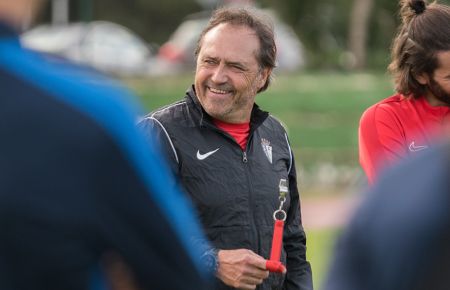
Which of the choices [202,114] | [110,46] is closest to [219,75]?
[202,114]

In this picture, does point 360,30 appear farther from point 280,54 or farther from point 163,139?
point 163,139

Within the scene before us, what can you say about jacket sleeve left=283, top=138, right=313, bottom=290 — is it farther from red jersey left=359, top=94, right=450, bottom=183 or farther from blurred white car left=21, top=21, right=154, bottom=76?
blurred white car left=21, top=21, right=154, bottom=76

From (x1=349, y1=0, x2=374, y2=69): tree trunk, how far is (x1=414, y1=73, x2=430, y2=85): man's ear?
61.3ft

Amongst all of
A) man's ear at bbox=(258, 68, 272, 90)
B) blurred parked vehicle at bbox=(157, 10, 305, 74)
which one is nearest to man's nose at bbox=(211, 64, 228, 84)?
man's ear at bbox=(258, 68, 272, 90)

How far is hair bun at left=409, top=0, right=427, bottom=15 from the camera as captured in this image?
453 centimetres

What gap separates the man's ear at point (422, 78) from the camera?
4.45 meters

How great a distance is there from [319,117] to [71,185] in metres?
16.2

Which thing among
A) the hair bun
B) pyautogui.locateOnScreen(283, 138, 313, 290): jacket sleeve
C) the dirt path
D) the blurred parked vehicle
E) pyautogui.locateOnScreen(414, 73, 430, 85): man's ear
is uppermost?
the blurred parked vehicle

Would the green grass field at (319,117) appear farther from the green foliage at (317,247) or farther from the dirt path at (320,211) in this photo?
the green foliage at (317,247)

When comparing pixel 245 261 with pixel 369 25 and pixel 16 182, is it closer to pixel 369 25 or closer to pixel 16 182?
pixel 16 182

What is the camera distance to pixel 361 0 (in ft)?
80.4

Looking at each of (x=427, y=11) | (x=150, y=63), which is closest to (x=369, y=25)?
(x=150, y=63)

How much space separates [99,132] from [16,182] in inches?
6.2

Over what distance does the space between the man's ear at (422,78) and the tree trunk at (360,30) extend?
18.7m
